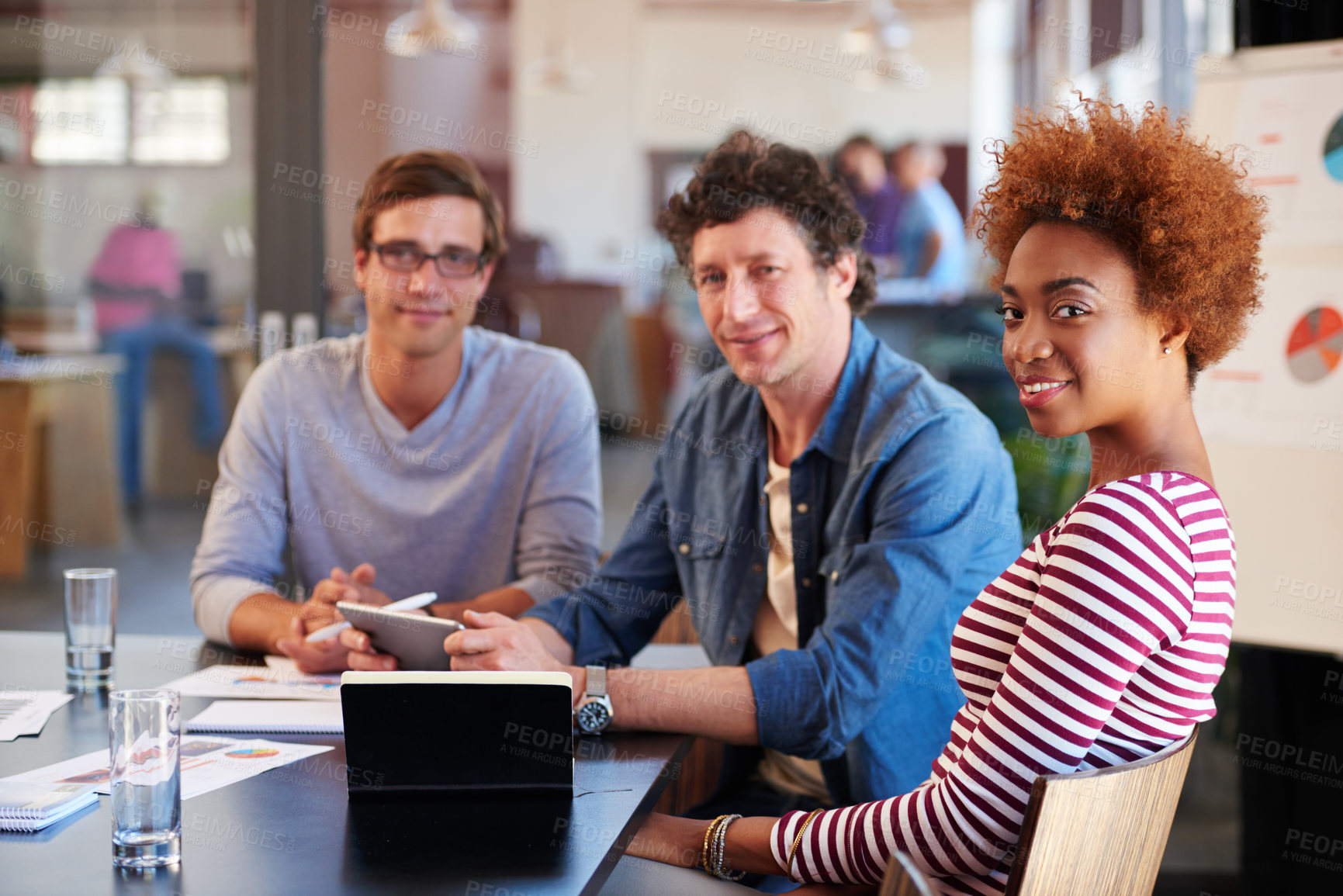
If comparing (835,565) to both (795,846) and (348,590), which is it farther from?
(348,590)

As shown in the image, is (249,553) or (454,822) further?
(249,553)

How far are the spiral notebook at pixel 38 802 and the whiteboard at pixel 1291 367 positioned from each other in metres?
1.95

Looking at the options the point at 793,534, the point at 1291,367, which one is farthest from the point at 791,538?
the point at 1291,367

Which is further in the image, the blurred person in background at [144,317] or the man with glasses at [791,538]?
the blurred person in background at [144,317]

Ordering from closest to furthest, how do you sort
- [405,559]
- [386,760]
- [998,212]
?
[386,760] → [998,212] → [405,559]

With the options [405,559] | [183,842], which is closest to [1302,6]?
[405,559]

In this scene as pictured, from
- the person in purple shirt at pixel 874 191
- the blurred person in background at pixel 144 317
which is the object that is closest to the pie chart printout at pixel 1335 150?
the blurred person in background at pixel 144 317

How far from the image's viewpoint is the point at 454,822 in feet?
3.62

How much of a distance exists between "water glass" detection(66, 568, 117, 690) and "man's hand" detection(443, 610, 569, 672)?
0.48 metres

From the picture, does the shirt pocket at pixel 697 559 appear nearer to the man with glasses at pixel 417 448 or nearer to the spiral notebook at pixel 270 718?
the man with glasses at pixel 417 448

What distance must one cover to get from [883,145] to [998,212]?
33.1ft

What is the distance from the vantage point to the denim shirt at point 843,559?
4.91 ft

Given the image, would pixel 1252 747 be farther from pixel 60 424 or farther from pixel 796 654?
pixel 60 424

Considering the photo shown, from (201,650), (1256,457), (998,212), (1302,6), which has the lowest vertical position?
(201,650)
